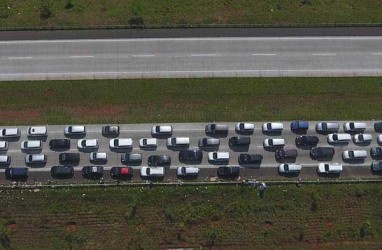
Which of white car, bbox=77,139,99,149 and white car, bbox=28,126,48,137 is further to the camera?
white car, bbox=28,126,48,137

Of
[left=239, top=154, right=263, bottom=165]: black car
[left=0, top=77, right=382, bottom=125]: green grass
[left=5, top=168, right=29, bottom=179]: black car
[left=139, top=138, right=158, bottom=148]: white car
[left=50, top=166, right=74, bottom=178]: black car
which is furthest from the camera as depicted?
[left=0, top=77, right=382, bottom=125]: green grass

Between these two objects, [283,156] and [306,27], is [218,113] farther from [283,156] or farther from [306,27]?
[306,27]

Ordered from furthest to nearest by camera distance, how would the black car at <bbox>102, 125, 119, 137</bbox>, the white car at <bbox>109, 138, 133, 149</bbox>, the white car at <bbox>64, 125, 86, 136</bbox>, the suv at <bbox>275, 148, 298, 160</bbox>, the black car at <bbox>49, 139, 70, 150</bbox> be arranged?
the black car at <bbox>102, 125, 119, 137</bbox> < the suv at <bbox>275, 148, 298, 160</bbox> < the white car at <bbox>64, 125, 86, 136</bbox> < the white car at <bbox>109, 138, 133, 149</bbox> < the black car at <bbox>49, 139, 70, 150</bbox>

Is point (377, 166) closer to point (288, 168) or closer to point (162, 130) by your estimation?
point (288, 168)

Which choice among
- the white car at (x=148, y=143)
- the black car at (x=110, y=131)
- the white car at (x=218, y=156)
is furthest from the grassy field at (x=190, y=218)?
the black car at (x=110, y=131)

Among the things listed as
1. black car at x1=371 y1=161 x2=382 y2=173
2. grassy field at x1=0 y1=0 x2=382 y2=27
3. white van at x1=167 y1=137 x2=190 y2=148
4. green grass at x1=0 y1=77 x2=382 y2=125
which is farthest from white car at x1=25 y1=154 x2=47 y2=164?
black car at x1=371 y1=161 x2=382 y2=173

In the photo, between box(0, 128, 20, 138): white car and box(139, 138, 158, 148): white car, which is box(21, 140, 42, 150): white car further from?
box(139, 138, 158, 148): white car

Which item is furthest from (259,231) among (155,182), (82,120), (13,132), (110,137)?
(13,132)

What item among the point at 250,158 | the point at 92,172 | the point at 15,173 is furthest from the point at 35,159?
the point at 250,158
